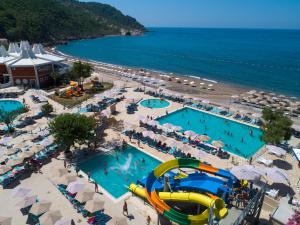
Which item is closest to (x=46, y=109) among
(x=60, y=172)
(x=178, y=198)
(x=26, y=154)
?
(x=26, y=154)

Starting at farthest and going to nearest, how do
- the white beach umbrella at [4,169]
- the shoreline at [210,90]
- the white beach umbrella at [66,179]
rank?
1. the shoreline at [210,90]
2. the white beach umbrella at [4,169]
3. the white beach umbrella at [66,179]

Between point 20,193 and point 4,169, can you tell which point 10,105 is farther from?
point 20,193

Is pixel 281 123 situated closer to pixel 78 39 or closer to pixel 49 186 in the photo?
pixel 49 186

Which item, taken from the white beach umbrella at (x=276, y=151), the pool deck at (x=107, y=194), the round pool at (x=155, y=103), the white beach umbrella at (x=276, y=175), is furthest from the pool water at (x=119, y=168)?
the round pool at (x=155, y=103)

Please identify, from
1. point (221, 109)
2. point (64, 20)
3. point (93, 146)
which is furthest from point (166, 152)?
point (64, 20)

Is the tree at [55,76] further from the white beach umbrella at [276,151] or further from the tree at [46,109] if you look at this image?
the white beach umbrella at [276,151]

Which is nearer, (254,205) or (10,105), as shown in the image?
(254,205)
